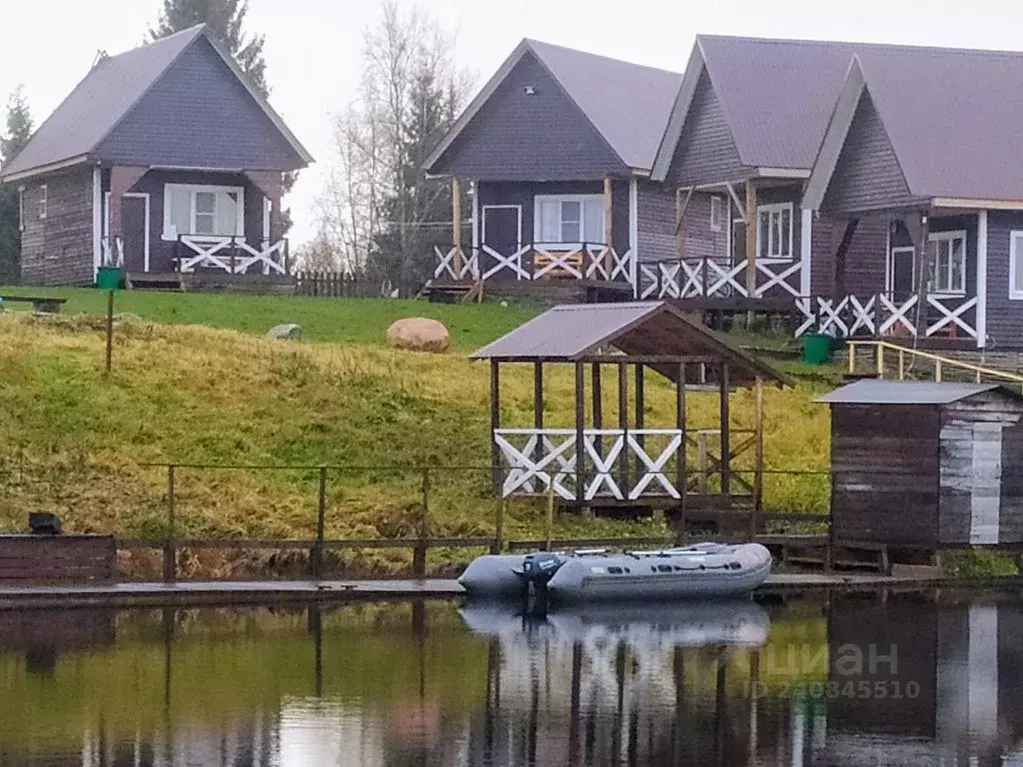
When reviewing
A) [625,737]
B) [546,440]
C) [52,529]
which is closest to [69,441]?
[52,529]

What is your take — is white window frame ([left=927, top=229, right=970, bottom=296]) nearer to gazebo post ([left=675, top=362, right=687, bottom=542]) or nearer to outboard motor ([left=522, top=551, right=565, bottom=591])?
gazebo post ([left=675, top=362, right=687, bottom=542])

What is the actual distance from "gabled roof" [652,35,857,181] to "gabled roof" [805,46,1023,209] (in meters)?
2.15

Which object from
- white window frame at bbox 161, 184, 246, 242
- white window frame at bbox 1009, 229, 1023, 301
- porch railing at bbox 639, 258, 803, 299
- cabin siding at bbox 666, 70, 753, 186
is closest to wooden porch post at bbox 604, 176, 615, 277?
cabin siding at bbox 666, 70, 753, 186

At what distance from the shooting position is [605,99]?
57.7 m

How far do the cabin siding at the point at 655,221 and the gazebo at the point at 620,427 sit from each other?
19.5 meters

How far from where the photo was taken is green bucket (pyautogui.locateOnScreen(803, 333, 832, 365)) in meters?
46.0

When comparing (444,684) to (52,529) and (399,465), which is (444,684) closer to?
(52,529)

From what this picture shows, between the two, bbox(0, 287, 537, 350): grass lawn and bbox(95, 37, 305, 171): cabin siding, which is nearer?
bbox(0, 287, 537, 350): grass lawn

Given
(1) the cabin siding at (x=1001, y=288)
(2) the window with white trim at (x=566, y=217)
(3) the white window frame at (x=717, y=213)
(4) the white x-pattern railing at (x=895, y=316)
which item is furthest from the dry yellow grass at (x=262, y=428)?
(3) the white window frame at (x=717, y=213)

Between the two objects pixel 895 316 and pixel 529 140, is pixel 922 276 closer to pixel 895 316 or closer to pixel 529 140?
pixel 895 316

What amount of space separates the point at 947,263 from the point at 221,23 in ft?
138

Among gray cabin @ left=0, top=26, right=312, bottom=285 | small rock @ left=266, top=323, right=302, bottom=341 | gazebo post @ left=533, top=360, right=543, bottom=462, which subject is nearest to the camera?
gazebo post @ left=533, top=360, right=543, bottom=462

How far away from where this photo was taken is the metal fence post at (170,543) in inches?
1177

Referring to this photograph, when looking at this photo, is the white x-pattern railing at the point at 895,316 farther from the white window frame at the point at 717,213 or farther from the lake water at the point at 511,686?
the lake water at the point at 511,686
